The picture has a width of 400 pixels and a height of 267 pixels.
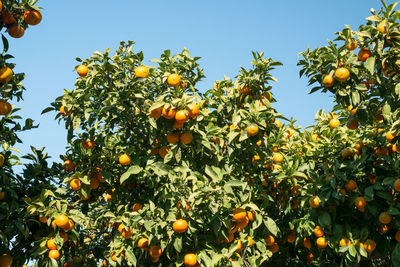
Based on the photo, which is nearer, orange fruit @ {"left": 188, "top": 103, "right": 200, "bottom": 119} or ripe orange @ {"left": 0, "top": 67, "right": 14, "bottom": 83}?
ripe orange @ {"left": 0, "top": 67, "right": 14, "bottom": 83}

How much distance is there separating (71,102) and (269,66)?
91.5 inches

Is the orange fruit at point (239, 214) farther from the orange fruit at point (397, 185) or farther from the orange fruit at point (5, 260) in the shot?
the orange fruit at point (5, 260)

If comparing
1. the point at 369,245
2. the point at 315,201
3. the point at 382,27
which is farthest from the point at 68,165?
the point at 382,27

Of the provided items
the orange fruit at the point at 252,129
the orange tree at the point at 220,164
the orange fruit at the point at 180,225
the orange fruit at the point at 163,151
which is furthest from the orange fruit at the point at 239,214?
the orange fruit at the point at 163,151

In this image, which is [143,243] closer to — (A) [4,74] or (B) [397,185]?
(A) [4,74]

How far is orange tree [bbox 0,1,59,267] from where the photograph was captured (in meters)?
Answer: 3.14

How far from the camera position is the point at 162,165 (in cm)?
379

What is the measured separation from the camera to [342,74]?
340cm

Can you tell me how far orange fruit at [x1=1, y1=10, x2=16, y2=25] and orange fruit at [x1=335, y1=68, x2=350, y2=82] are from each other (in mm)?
2876

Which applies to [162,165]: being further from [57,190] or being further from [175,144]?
[57,190]

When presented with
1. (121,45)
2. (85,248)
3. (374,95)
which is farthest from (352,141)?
(85,248)

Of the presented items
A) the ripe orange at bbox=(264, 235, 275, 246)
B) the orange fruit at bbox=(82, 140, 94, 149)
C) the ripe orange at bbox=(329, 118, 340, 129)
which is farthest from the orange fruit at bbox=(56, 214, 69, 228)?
the ripe orange at bbox=(329, 118, 340, 129)

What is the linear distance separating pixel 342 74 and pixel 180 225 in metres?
2.03

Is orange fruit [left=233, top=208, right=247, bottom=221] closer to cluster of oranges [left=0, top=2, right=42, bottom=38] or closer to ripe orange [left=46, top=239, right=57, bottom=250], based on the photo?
ripe orange [left=46, top=239, right=57, bottom=250]
